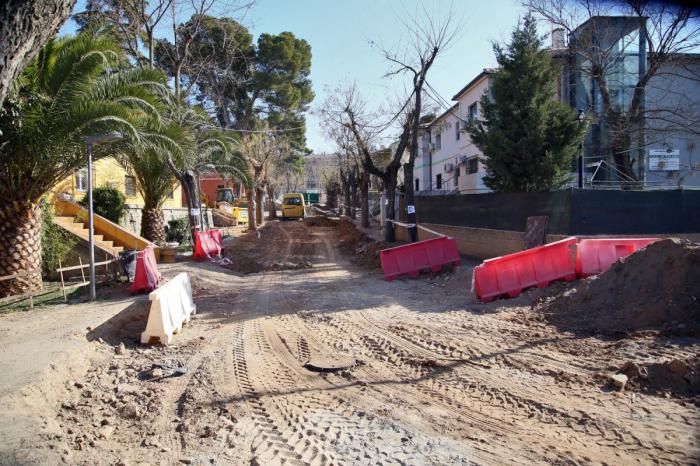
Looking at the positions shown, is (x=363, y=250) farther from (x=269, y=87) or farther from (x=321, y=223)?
(x=269, y=87)

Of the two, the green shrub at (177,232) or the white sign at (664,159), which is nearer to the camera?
the white sign at (664,159)

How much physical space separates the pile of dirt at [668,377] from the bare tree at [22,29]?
6.52 m

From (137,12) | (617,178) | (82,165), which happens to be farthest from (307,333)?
(617,178)

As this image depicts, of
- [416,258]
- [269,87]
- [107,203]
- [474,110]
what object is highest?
[269,87]

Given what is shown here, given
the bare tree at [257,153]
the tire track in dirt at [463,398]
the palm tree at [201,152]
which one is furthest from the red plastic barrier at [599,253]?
the bare tree at [257,153]

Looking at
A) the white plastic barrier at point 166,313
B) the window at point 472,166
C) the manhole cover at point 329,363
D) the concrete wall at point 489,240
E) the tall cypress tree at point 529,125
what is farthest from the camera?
the window at point 472,166

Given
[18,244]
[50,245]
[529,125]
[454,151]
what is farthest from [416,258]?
[454,151]

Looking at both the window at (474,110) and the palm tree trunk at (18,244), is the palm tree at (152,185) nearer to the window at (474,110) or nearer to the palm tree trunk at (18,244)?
the palm tree trunk at (18,244)

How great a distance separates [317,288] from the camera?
1230 centimetres

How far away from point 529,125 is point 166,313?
1219cm

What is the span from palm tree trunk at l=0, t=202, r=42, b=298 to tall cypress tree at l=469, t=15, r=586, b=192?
12.8 m

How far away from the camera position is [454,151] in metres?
30.7

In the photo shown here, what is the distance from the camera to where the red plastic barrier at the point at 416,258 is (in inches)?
514

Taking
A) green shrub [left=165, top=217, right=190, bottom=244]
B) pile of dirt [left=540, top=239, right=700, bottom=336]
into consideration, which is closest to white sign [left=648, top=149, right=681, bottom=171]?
pile of dirt [left=540, top=239, right=700, bottom=336]
